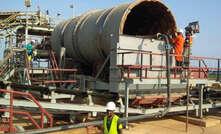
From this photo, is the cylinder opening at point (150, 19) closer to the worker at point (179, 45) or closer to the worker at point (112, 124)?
the worker at point (179, 45)

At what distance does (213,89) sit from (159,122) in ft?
13.9

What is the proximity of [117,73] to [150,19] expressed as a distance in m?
4.54

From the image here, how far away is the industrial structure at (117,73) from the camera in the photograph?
23.8 ft

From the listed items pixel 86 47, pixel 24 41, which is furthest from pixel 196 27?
pixel 24 41

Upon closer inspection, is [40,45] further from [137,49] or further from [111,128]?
[111,128]

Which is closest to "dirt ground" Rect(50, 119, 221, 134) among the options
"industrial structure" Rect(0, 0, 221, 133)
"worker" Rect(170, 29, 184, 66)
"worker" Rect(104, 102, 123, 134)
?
"industrial structure" Rect(0, 0, 221, 133)

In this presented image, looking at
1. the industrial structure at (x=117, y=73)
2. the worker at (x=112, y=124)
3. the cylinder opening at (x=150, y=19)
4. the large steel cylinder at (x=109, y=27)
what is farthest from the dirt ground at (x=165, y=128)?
the cylinder opening at (x=150, y=19)

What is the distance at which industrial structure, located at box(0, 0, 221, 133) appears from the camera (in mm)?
7242

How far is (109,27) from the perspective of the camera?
8711 millimetres

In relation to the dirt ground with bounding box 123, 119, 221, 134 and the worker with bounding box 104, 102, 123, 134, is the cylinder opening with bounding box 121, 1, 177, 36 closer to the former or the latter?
the dirt ground with bounding box 123, 119, 221, 134

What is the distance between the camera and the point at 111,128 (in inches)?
175

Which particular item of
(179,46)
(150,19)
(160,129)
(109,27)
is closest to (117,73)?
(109,27)

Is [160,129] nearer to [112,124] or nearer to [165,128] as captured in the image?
[165,128]

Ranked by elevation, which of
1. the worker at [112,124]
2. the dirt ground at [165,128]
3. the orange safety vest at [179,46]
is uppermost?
the orange safety vest at [179,46]
